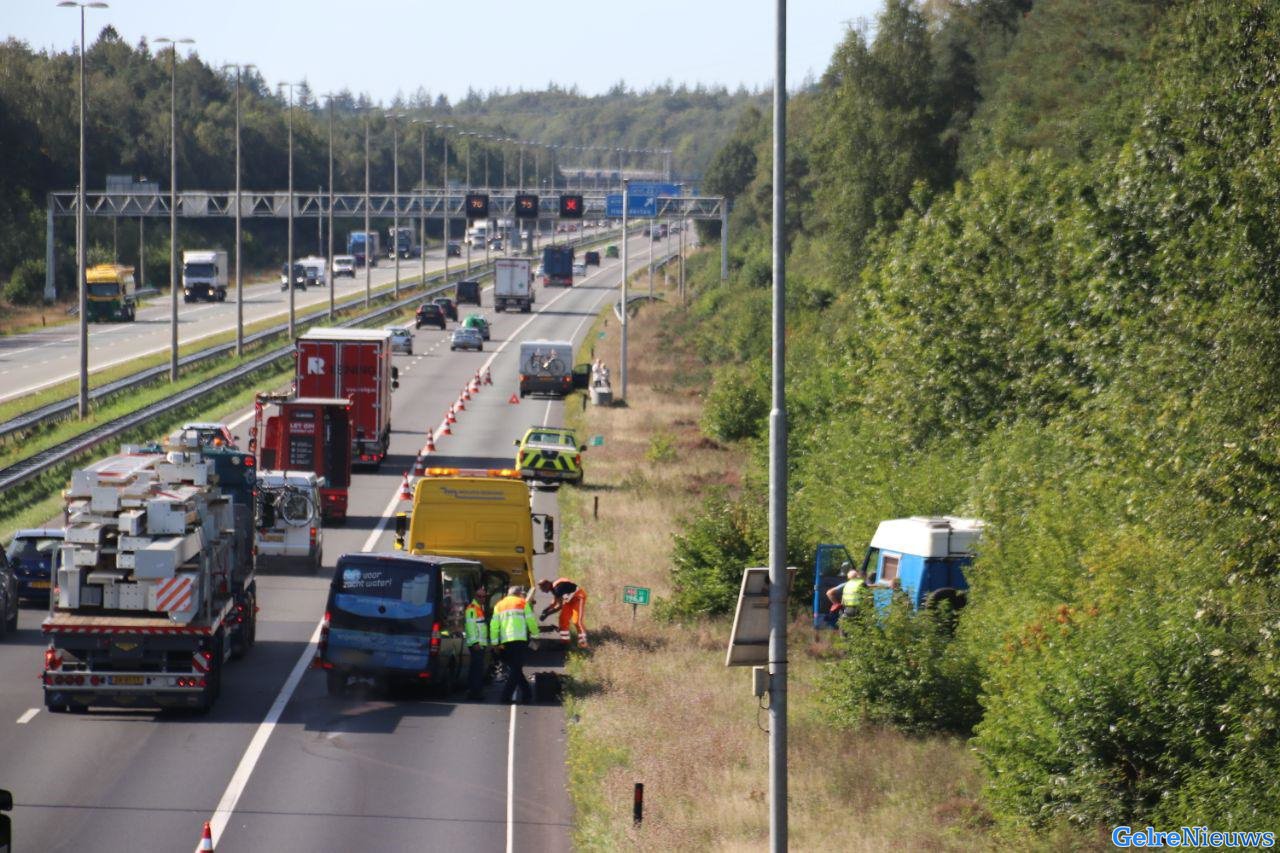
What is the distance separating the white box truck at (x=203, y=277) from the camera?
4609 inches

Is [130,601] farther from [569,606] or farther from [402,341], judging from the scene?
[402,341]

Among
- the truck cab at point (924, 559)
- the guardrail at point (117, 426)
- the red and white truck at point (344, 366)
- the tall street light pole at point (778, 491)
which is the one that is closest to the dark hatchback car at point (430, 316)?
the guardrail at point (117, 426)

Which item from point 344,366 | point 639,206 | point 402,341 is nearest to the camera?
point 344,366

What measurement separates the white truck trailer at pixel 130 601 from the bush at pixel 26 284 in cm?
9456

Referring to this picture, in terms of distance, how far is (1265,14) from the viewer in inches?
1048

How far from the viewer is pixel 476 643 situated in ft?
76.6

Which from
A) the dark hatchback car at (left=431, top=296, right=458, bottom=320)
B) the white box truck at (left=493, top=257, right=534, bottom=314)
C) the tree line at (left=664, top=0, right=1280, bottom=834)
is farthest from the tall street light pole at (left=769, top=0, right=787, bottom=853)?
the white box truck at (left=493, top=257, right=534, bottom=314)

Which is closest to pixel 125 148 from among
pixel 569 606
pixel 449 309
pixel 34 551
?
pixel 449 309

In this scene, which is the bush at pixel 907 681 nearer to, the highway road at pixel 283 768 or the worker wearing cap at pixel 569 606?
the highway road at pixel 283 768

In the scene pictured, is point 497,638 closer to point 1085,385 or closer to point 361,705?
point 361,705

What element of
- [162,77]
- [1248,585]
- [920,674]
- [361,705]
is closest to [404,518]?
[361,705]

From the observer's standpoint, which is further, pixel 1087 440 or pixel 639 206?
pixel 639 206

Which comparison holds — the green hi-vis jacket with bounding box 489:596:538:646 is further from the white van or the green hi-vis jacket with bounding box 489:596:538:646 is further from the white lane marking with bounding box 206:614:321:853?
the white van

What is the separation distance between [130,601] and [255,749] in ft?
7.88
